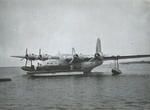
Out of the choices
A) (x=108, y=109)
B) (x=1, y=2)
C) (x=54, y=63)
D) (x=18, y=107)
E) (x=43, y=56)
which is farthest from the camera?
(x=43, y=56)

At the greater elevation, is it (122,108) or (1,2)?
(1,2)

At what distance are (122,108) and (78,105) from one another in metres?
2.65

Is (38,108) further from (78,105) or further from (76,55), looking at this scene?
(76,55)

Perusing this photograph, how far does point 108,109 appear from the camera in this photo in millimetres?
14539

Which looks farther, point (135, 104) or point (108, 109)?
point (135, 104)

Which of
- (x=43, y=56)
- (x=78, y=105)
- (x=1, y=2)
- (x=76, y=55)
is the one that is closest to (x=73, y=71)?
(x=76, y=55)

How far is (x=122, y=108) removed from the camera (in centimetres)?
1464

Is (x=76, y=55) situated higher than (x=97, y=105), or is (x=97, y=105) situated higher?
(x=76, y=55)

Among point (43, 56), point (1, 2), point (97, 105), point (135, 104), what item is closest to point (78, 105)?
point (97, 105)

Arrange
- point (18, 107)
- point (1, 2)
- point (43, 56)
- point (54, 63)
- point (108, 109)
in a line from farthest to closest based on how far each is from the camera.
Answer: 1. point (43, 56)
2. point (54, 63)
3. point (1, 2)
4. point (18, 107)
5. point (108, 109)

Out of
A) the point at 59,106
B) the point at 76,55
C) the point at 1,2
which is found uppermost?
the point at 1,2

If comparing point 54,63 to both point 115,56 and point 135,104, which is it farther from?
→ point 135,104

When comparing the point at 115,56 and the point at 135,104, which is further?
the point at 115,56

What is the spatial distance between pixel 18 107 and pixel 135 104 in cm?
661
